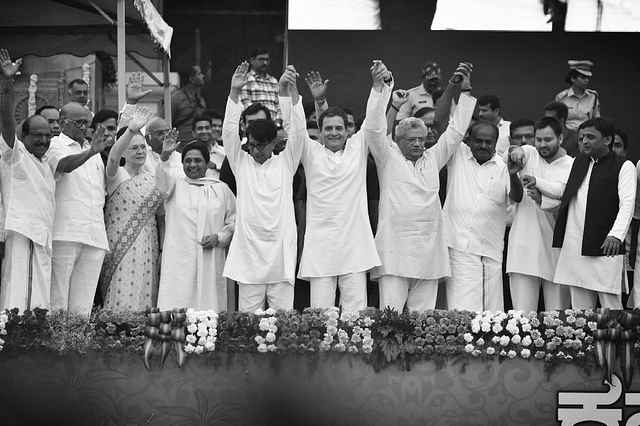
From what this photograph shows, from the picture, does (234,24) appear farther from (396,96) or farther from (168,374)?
(168,374)

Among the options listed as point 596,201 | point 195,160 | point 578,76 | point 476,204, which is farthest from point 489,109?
point 195,160

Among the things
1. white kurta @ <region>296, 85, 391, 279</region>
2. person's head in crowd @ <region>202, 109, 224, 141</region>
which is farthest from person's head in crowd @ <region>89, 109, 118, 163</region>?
white kurta @ <region>296, 85, 391, 279</region>

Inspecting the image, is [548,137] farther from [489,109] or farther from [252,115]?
[252,115]

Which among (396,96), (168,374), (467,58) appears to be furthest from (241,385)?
(467,58)

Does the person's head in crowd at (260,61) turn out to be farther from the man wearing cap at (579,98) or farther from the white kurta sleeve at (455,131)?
the white kurta sleeve at (455,131)

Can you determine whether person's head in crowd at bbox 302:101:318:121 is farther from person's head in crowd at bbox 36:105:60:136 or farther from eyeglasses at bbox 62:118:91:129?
person's head in crowd at bbox 36:105:60:136

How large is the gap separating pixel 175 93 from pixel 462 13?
3.40m

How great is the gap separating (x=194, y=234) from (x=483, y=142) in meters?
2.25

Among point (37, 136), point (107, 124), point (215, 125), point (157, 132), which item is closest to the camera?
point (37, 136)

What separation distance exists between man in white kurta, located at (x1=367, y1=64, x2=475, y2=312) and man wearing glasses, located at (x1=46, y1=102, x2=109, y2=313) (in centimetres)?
200

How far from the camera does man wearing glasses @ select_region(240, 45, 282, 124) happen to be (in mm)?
10914

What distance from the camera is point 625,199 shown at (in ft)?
25.2

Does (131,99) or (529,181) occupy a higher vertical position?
(131,99)

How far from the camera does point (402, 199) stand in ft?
26.2
